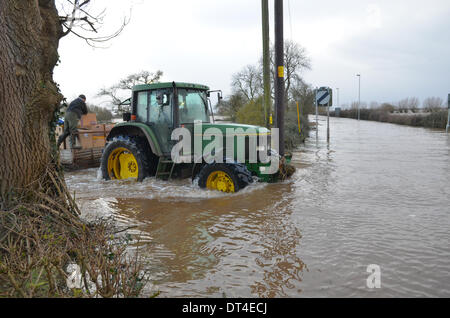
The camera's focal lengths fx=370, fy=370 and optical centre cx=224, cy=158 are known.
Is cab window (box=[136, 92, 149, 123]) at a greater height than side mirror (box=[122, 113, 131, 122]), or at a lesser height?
greater

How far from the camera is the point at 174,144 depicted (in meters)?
7.78

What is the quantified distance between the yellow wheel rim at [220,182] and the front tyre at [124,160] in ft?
5.60

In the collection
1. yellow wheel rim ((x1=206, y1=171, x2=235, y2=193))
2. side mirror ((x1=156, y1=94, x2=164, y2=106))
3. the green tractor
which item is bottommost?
yellow wheel rim ((x1=206, y1=171, x2=235, y2=193))

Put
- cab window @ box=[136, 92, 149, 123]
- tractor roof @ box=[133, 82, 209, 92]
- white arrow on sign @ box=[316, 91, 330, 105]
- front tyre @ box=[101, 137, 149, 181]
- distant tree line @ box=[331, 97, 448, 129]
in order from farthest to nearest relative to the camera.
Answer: distant tree line @ box=[331, 97, 448, 129] → white arrow on sign @ box=[316, 91, 330, 105] → cab window @ box=[136, 92, 149, 123] → front tyre @ box=[101, 137, 149, 181] → tractor roof @ box=[133, 82, 209, 92]

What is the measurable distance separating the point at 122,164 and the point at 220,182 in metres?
2.87

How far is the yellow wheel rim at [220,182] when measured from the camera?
6.97 m

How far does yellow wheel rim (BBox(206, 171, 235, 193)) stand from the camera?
6.97m

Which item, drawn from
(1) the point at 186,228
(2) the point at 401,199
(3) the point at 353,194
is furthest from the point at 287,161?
(1) the point at 186,228

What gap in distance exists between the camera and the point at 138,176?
26.4ft

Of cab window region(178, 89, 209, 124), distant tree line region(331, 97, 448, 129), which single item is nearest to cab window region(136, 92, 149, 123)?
cab window region(178, 89, 209, 124)

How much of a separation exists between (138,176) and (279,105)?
12.1 ft

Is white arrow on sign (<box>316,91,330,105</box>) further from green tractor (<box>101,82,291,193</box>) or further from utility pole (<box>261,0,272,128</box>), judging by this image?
green tractor (<box>101,82,291,193</box>)

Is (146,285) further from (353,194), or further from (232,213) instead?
(353,194)

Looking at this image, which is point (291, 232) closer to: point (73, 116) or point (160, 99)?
point (160, 99)
